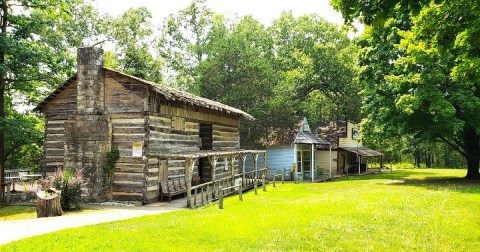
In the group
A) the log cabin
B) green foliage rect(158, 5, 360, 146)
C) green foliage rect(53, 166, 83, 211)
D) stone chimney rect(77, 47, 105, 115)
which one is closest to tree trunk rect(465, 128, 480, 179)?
green foliage rect(158, 5, 360, 146)

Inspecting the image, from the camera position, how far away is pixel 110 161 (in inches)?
757

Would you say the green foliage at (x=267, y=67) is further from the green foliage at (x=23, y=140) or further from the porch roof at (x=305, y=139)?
the green foliage at (x=23, y=140)

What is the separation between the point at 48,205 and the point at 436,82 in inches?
891

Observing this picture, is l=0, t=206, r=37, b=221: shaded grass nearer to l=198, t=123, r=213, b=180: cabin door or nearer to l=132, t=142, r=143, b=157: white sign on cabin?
l=132, t=142, r=143, b=157: white sign on cabin

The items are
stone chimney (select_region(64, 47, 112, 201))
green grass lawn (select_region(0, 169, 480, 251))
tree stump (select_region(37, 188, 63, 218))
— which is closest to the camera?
green grass lawn (select_region(0, 169, 480, 251))

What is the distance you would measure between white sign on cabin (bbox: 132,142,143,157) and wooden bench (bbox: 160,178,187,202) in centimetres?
200

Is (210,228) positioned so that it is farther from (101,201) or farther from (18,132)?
(18,132)

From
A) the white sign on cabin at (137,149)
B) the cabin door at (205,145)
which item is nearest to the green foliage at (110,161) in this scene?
the white sign on cabin at (137,149)

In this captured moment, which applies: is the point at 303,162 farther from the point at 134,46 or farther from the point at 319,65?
the point at 134,46

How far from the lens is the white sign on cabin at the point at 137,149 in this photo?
19.0 meters

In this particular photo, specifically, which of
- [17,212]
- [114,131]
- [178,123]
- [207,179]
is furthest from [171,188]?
[17,212]

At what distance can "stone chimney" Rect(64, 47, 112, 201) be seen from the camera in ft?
61.2

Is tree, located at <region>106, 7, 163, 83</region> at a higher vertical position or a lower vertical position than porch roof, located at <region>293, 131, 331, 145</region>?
higher

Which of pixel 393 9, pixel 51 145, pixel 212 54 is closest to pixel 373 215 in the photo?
pixel 393 9
